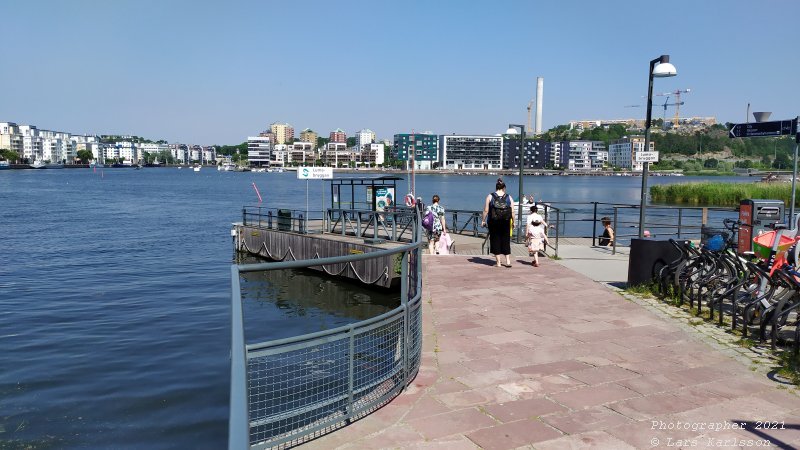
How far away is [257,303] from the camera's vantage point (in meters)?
16.7

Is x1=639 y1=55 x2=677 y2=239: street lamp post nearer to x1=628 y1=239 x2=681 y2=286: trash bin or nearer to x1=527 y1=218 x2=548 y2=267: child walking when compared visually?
x1=527 y1=218 x2=548 y2=267: child walking

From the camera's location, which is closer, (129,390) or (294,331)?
(129,390)

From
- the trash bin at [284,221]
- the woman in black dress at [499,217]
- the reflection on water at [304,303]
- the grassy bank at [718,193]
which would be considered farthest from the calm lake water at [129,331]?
the grassy bank at [718,193]

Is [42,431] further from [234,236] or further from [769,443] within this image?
[234,236]

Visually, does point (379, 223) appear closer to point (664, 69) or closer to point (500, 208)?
point (500, 208)

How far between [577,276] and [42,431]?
29.3ft

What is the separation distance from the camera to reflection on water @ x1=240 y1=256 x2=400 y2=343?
13945 millimetres

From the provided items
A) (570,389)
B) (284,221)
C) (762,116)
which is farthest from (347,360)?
(284,221)

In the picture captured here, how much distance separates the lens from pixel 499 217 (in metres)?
11.1

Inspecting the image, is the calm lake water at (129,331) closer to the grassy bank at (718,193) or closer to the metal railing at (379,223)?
the metal railing at (379,223)

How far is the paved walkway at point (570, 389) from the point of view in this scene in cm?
425

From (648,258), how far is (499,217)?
110 inches

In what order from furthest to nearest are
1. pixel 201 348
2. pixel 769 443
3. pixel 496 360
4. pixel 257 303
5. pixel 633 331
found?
pixel 257 303 < pixel 201 348 < pixel 633 331 < pixel 496 360 < pixel 769 443

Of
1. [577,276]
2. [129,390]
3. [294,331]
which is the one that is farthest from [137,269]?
[577,276]
